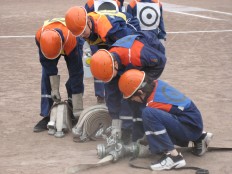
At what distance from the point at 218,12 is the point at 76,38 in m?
12.3

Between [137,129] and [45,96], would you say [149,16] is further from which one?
[137,129]

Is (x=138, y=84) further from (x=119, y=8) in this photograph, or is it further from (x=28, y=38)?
(x=28, y=38)

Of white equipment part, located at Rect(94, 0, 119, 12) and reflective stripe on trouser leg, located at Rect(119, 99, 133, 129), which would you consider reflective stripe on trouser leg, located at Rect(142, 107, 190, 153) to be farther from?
white equipment part, located at Rect(94, 0, 119, 12)

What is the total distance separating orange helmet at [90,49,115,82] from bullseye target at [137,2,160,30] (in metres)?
3.03

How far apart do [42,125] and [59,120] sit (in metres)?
0.36

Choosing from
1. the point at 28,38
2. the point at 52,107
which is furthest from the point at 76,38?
the point at 28,38

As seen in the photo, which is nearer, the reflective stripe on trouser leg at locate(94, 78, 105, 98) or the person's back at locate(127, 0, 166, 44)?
the reflective stripe on trouser leg at locate(94, 78, 105, 98)

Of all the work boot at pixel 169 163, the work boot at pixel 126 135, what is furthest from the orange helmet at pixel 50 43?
the work boot at pixel 169 163

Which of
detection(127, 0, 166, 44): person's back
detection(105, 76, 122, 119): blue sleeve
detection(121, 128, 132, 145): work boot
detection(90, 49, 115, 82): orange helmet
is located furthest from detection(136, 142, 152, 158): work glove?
detection(127, 0, 166, 44): person's back

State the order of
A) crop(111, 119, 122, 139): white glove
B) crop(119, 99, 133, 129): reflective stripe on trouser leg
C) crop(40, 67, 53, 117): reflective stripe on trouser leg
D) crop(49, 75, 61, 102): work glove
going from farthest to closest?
1. crop(40, 67, 53, 117): reflective stripe on trouser leg
2. crop(49, 75, 61, 102): work glove
3. crop(119, 99, 133, 129): reflective stripe on trouser leg
4. crop(111, 119, 122, 139): white glove

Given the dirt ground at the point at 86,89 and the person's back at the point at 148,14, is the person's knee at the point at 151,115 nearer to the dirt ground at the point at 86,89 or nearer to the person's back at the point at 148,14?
the dirt ground at the point at 86,89

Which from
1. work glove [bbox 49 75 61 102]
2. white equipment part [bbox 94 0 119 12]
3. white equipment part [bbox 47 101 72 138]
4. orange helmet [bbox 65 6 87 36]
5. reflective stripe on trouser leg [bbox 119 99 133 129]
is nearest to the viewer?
reflective stripe on trouser leg [bbox 119 99 133 129]

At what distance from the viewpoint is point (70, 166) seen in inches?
247

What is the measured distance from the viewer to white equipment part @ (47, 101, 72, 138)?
24.3 feet
